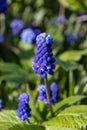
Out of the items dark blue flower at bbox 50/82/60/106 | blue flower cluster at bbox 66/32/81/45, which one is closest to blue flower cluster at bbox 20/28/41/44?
blue flower cluster at bbox 66/32/81/45

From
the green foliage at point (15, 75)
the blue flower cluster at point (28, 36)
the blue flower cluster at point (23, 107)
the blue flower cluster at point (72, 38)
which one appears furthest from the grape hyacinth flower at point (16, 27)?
the blue flower cluster at point (23, 107)

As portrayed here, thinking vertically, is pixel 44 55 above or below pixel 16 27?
above

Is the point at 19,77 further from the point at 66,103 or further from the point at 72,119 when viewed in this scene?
the point at 72,119

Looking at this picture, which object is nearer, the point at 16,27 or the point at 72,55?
the point at 72,55

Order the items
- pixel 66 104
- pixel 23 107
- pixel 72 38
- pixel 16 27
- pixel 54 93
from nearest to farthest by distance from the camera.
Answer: pixel 23 107 → pixel 66 104 → pixel 54 93 → pixel 72 38 → pixel 16 27

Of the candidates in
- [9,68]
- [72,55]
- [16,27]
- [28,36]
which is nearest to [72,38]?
[72,55]

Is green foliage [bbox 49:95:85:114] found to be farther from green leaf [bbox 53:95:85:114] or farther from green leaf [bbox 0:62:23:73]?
green leaf [bbox 0:62:23:73]

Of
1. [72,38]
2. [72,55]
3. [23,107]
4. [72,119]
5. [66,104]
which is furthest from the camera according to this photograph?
[72,38]
